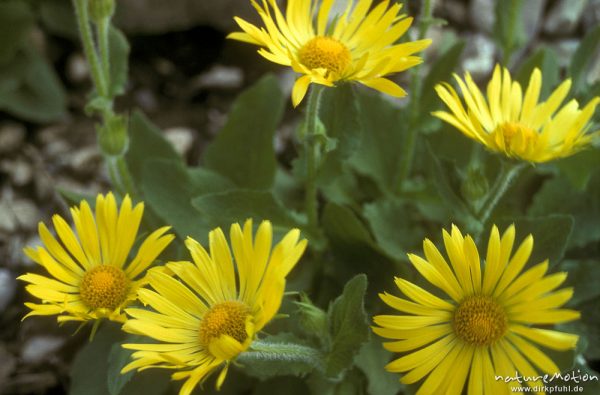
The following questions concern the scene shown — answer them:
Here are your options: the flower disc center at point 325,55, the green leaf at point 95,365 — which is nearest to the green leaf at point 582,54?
the flower disc center at point 325,55

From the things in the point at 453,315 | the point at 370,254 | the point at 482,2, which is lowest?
the point at 453,315

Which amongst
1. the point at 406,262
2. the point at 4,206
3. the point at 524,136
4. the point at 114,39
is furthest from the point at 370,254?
the point at 4,206

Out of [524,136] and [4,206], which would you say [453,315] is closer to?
[524,136]

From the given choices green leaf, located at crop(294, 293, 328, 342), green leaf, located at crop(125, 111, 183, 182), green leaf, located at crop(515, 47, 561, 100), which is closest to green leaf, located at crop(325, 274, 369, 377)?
green leaf, located at crop(294, 293, 328, 342)

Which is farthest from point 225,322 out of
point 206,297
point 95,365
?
point 95,365

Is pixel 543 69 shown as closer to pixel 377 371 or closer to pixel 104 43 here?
pixel 377 371

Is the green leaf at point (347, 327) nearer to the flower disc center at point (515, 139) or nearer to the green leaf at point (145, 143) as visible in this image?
the flower disc center at point (515, 139)

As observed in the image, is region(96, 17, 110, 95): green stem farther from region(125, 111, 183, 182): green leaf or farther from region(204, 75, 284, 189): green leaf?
region(204, 75, 284, 189): green leaf
